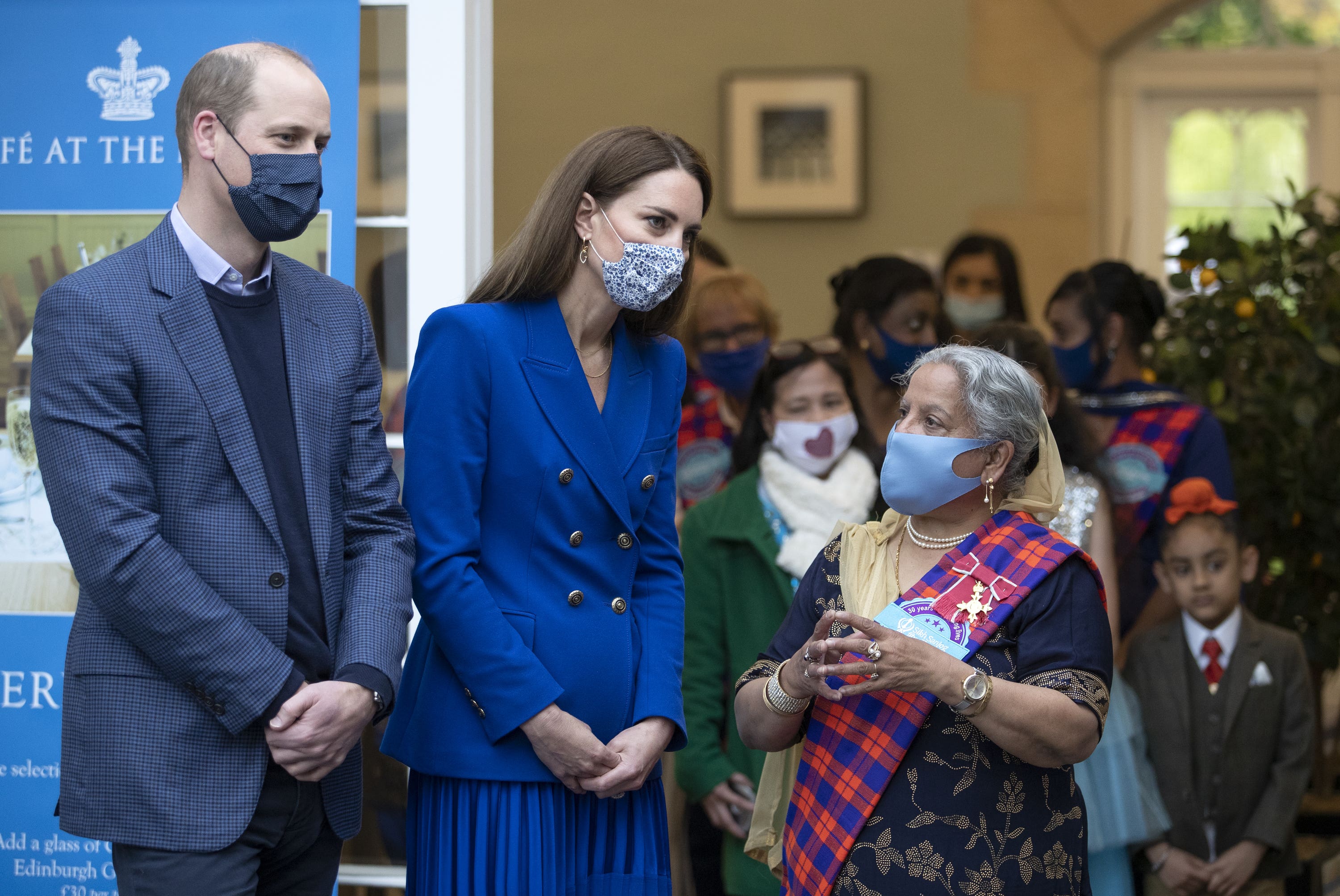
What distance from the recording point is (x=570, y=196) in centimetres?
206

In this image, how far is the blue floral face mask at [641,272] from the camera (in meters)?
2.03

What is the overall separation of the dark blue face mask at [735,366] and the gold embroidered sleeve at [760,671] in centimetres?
183

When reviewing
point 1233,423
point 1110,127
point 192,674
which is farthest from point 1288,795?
point 1110,127

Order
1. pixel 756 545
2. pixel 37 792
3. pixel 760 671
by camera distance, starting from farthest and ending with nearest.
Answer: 1. pixel 756 545
2. pixel 37 792
3. pixel 760 671

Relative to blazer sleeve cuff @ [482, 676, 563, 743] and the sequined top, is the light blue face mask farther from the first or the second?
the sequined top

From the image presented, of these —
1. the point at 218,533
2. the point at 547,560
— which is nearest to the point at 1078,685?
the point at 547,560

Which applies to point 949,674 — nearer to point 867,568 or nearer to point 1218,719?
point 867,568

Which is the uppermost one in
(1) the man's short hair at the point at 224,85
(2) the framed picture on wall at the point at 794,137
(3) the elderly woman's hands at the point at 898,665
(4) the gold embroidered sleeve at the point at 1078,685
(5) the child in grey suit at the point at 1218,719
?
(2) the framed picture on wall at the point at 794,137

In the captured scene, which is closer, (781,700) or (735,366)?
(781,700)

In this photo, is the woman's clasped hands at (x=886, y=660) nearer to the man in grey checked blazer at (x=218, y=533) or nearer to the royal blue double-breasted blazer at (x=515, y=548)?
the royal blue double-breasted blazer at (x=515, y=548)

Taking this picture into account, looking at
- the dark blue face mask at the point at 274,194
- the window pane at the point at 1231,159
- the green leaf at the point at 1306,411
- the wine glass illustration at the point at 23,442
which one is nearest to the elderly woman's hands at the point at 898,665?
the dark blue face mask at the point at 274,194

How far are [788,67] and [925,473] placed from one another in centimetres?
539

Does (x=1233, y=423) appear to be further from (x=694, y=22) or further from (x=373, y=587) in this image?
(x=694, y=22)

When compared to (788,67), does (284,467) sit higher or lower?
lower
